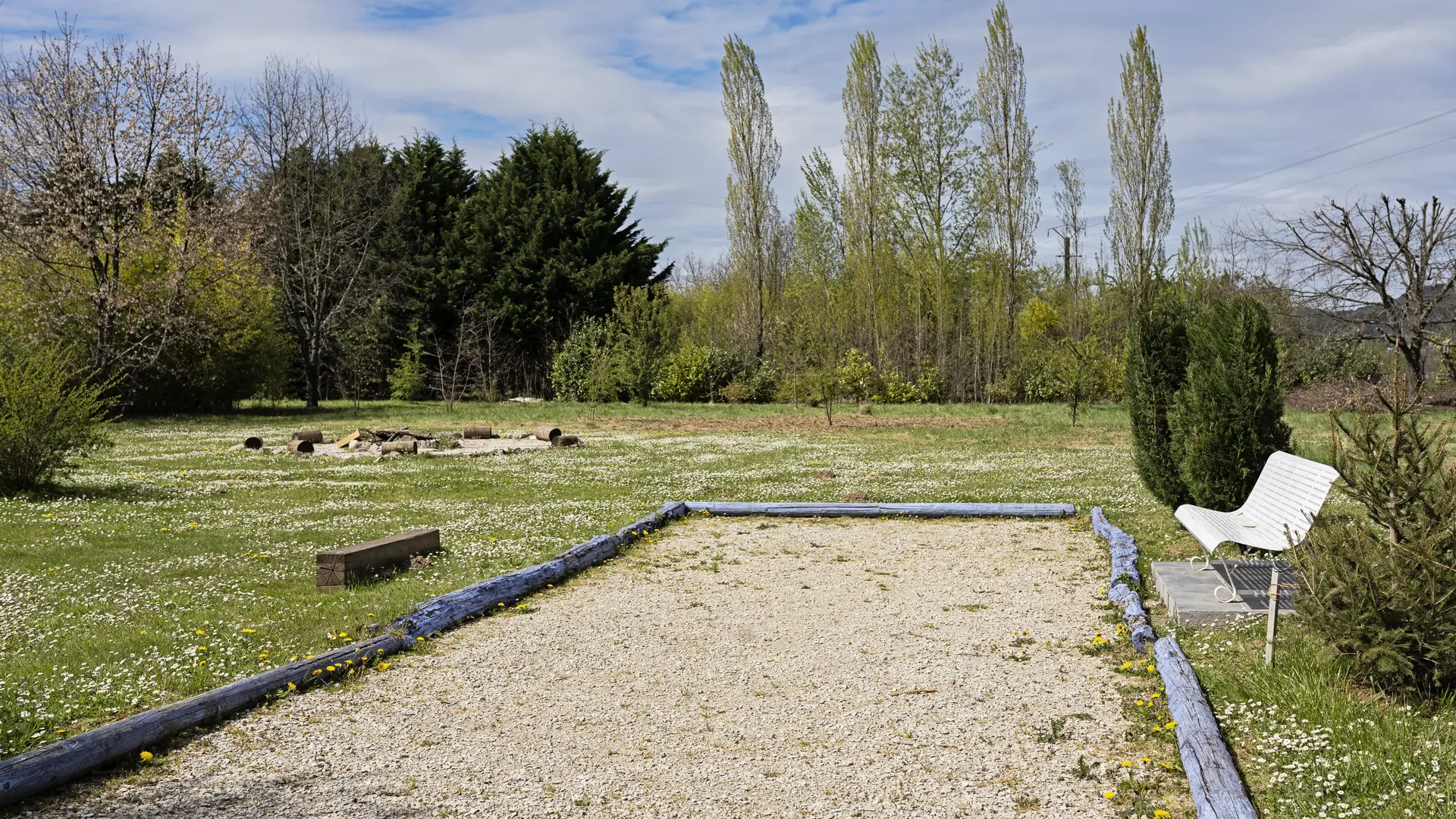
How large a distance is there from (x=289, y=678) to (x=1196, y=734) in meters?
4.93

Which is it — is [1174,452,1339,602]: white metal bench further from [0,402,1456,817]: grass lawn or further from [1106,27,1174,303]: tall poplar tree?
[1106,27,1174,303]: tall poplar tree

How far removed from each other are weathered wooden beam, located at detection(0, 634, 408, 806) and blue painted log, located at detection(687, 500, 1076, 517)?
646cm

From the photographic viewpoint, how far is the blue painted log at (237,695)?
4363mm

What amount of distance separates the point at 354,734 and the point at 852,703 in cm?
269

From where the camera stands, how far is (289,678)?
580cm

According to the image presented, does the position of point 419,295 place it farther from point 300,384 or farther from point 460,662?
point 460,662

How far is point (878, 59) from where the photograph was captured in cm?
3672

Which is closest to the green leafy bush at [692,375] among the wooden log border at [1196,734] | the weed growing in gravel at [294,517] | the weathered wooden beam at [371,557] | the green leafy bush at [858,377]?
the green leafy bush at [858,377]

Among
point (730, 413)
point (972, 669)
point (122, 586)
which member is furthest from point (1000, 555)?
point (730, 413)

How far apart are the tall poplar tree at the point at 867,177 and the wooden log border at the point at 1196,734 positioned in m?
30.4

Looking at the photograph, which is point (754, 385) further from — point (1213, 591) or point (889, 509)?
point (1213, 591)

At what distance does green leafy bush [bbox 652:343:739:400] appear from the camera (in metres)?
35.5

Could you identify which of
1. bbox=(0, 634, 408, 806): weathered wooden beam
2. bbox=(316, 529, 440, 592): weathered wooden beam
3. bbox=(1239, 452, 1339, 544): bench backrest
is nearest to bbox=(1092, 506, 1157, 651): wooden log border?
bbox=(1239, 452, 1339, 544): bench backrest

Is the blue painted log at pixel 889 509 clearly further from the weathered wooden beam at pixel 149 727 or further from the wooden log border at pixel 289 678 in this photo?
the weathered wooden beam at pixel 149 727
